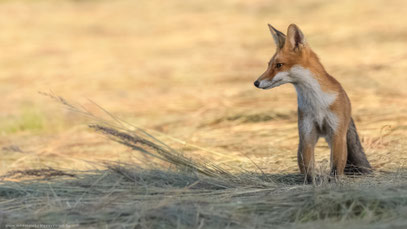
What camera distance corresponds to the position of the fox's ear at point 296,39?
15.3 ft

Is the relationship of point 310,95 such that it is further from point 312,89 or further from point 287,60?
point 287,60

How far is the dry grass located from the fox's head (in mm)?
682

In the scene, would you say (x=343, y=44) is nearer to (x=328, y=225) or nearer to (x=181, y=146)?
(x=181, y=146)

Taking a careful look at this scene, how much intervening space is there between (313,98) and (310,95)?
32 mm

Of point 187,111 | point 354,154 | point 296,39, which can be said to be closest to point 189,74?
point 187,111

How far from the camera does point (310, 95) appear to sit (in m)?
4.70

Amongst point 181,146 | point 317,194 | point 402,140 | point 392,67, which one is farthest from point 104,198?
point 392,67

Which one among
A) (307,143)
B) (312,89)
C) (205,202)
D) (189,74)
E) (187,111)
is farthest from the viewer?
(189,74)

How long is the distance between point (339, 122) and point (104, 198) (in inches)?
74.0

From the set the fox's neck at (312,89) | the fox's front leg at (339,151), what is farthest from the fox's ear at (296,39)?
the fox's front leg at (339,151)

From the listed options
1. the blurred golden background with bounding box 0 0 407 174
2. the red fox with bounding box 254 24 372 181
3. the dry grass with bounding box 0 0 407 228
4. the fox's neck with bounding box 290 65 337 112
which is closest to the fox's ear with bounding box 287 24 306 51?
the red fox with bounding box 254 24 372 181

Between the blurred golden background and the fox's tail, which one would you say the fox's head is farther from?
the blurred golden background

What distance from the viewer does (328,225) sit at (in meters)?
3.41

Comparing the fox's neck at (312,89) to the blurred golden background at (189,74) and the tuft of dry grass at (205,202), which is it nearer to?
the tuft of dry grass at (205,202)
